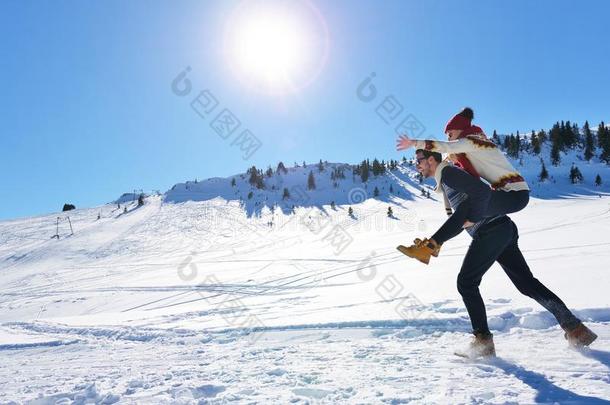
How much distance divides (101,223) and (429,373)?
46066 mm

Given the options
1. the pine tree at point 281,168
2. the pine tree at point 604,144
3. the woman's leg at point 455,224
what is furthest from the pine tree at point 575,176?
the woman's leg at point 455,224

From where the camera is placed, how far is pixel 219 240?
3250cm

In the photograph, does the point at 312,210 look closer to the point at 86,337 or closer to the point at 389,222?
the point at 389,222

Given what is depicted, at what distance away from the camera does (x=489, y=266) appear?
10.8 feet

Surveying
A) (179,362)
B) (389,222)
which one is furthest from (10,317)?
(389,222)

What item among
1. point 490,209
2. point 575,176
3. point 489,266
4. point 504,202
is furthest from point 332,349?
point 575,176

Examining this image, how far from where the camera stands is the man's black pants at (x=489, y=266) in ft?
10.5

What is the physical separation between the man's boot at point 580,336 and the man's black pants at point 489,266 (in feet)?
0.13

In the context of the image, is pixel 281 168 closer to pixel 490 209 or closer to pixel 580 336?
pixel 490 209

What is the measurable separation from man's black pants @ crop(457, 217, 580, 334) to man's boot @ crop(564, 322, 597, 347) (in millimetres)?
Result: 41

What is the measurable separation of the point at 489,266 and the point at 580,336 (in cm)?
84

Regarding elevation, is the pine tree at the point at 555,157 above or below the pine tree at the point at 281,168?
below

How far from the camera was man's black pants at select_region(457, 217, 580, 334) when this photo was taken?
126 inches

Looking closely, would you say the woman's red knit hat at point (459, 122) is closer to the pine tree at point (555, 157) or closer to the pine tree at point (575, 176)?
the pine tree at point (575, 176)
